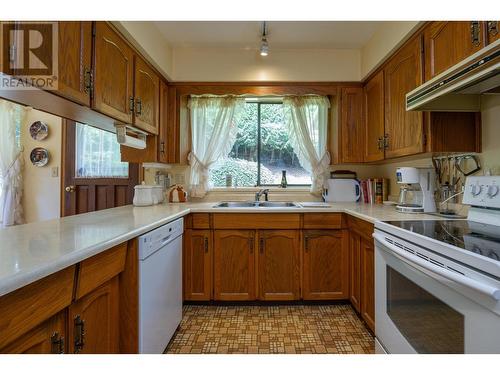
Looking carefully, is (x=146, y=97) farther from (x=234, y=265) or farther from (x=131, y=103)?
(x=234, y=265)

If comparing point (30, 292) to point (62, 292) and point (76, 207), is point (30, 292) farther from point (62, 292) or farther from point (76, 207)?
point (76, 207)

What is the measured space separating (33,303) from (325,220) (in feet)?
6.47

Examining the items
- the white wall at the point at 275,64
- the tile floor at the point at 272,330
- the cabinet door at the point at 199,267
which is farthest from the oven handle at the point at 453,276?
the white wall at the point at 275,64

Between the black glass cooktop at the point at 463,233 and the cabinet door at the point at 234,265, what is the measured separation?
1.17 metres

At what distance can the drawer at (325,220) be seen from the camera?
2.29m

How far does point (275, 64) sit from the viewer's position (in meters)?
2.69

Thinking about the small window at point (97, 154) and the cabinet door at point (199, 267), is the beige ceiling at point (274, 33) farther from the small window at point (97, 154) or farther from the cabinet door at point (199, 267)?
the cabinet door at point (199, 267)

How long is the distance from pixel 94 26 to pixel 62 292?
1390mm

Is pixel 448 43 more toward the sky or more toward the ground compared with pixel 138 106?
more toward the sky

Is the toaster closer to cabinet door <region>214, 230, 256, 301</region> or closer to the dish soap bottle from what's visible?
the dish soap bottle

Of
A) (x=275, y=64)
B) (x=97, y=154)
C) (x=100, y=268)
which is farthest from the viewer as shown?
(x=97, y=154)

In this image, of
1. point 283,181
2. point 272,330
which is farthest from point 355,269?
point 283,181

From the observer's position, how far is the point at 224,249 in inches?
91.4

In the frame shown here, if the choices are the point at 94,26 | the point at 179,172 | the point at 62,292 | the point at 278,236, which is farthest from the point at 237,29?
the point at 62,292
